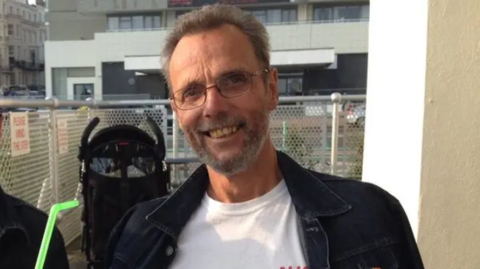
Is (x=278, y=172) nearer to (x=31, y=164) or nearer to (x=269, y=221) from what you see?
(x=269, y=221)

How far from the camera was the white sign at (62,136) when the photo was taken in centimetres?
479

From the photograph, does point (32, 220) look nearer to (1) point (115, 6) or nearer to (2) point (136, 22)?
(2) point (136, 22)

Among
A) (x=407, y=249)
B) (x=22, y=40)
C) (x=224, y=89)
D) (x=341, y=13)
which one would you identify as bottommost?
(x=407, y=249)

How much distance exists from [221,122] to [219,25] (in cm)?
32

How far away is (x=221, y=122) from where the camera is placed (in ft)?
4.73

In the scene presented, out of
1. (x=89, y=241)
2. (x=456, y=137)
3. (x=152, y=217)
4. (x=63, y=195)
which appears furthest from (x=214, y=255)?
(x=63, y=195)

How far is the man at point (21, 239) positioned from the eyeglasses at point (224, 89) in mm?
622

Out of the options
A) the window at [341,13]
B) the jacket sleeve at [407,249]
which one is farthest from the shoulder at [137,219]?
the window at [341,13]

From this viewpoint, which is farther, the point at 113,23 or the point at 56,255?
the point at 113,23

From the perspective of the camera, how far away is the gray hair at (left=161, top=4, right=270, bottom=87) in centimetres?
152

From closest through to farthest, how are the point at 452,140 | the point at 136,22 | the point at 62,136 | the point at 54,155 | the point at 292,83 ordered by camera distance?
the point at 452,140 → the point at 54,155 → the point at 62,136 → the point at 292,83 → the point at 136,22

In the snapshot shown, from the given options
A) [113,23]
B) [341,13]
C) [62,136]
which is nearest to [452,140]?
[62,136]

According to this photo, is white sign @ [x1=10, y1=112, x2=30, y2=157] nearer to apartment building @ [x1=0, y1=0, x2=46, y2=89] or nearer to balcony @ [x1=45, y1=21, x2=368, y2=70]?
balcony @ [x1=45, y1=21, x2=368, y2=70]

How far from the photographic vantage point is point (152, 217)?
1.54 metres
